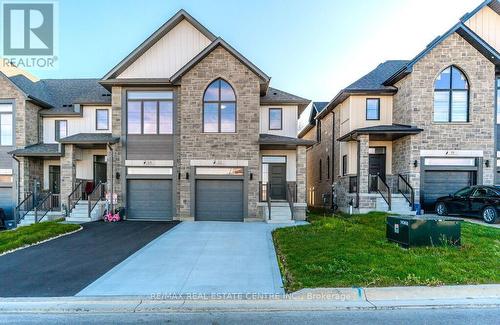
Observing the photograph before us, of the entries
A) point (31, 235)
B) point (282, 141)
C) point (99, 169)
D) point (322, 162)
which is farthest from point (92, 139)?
point (322, 162)

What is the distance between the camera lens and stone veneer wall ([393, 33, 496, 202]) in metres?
15.3

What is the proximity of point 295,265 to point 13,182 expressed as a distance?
1791 cm

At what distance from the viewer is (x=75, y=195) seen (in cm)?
1591

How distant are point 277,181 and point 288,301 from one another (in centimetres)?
1132

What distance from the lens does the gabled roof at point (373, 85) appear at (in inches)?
670

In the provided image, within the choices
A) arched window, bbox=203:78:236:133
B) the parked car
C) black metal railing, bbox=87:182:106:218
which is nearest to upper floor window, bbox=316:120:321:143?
the parked car

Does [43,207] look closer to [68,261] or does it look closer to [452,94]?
[68,261]

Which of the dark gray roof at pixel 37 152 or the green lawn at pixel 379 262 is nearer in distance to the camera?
the green lawn at pixel 379 262

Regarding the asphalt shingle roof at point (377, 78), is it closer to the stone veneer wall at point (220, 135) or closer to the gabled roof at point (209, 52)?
the gabled roof at point (209, 52)

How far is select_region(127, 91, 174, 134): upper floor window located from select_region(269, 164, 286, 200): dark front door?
6242 millimetres

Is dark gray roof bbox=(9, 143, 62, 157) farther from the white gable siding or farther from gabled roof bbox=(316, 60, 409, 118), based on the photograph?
gabled roof bbox=(316, 60, 409, 118)

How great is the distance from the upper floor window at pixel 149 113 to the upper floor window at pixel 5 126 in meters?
7.75

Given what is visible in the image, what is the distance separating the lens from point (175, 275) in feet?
21.5

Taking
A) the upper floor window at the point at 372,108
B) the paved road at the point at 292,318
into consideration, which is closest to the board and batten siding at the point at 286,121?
the upper floor window at the point at 372,108
